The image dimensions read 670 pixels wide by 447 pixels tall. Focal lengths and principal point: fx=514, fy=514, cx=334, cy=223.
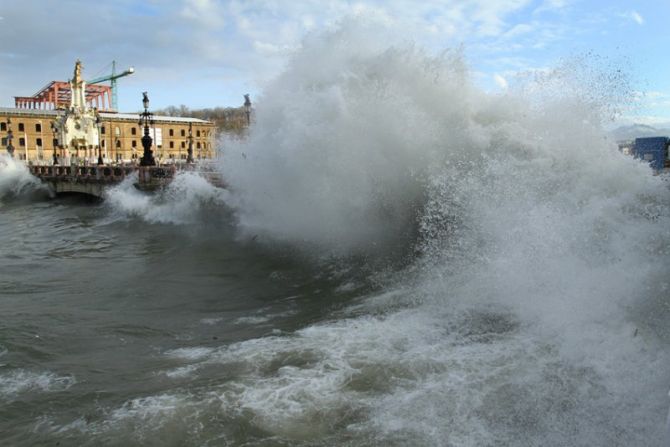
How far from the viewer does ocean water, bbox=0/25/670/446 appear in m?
4.08

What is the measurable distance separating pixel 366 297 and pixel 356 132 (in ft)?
12.2

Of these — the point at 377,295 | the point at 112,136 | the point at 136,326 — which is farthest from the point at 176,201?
the point at 112,136

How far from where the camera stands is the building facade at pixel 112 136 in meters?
73.0

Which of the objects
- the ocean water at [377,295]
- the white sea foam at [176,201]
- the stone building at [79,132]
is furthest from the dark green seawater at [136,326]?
the stone building at [79,132]

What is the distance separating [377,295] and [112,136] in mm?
83610

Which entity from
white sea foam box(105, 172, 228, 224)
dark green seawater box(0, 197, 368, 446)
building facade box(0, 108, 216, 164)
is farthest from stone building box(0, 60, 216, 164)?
dark green seawater box(0, 197, 368, 446)

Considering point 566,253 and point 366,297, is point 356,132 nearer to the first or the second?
point 366,297

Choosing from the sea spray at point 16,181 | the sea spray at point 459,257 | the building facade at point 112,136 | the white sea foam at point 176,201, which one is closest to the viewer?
the sea spray at point 459,257

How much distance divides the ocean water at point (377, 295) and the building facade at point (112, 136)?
178ft

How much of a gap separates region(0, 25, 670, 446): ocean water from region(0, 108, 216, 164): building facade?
54207 mm

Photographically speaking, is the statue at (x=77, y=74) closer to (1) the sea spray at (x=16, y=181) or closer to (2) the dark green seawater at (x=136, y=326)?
(1) the sea spray at (x=16, y=181)

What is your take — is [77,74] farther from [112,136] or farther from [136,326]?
[136,326]

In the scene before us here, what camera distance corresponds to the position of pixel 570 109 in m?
8.66

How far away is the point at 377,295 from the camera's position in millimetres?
7457
